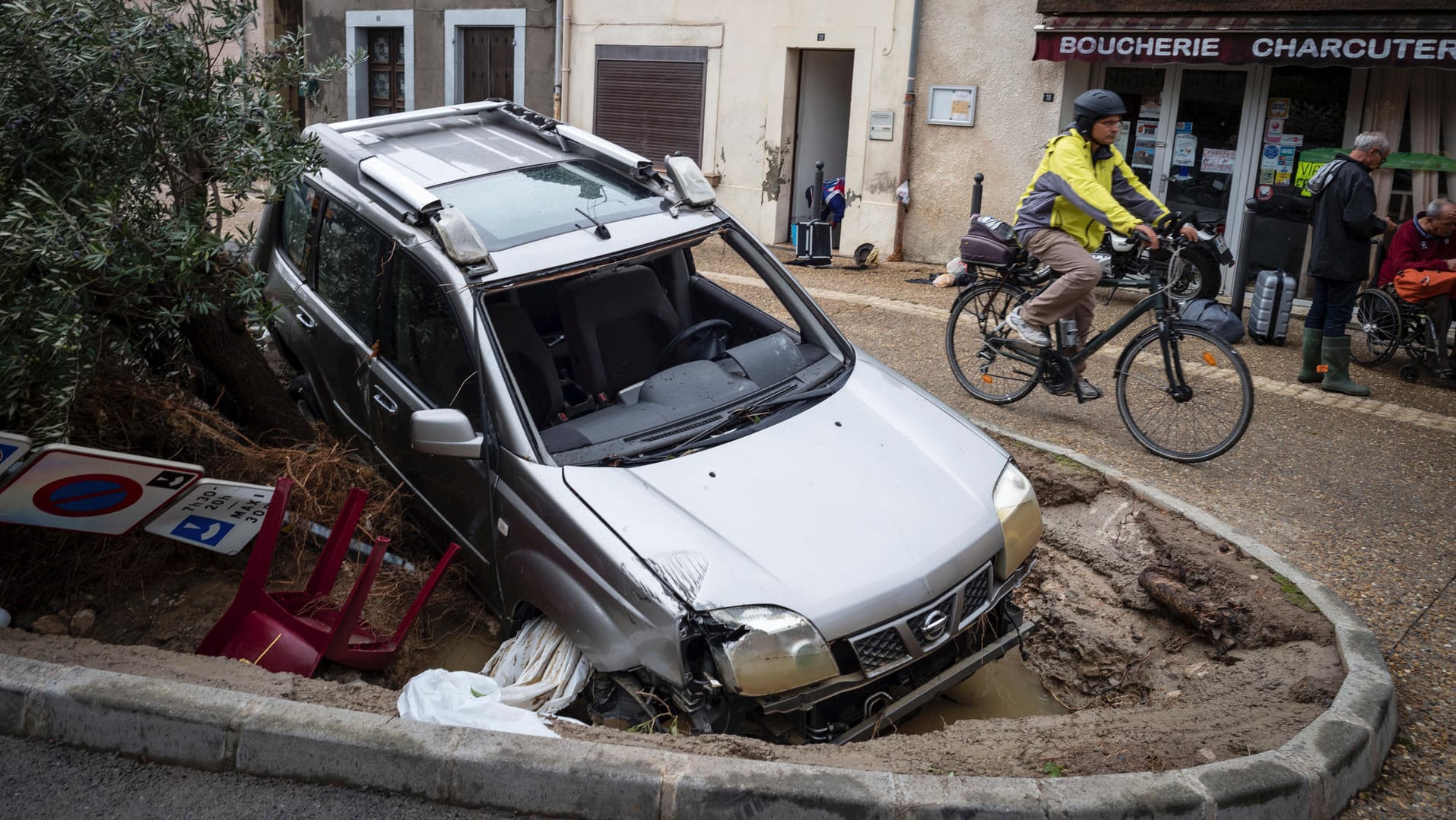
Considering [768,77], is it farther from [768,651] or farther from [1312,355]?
[768,651]

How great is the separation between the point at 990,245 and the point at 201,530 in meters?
5.09

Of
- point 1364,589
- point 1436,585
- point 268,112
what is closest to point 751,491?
point 268,112

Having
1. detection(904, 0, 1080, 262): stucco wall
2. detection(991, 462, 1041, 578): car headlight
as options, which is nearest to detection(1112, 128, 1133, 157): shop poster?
detection(904, 0, 1080, 262): stucco wall

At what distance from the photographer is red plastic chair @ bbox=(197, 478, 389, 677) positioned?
13.5 ft

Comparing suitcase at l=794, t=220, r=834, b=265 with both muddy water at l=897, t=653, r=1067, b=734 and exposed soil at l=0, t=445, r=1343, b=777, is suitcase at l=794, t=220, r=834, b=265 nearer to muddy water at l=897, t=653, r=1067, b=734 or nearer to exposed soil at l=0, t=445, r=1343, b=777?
exposed soil at l=0, t=445, r=1343, b=777

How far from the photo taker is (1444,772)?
3621 millimetres

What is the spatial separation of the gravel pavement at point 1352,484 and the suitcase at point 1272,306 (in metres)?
0.11

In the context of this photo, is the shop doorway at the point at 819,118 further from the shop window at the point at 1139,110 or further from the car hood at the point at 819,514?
the car hood at the point at 819,514

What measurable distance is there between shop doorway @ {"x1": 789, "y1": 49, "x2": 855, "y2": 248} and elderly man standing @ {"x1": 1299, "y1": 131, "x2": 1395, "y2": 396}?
677 cm

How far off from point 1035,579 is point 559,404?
→ 7.99 ft

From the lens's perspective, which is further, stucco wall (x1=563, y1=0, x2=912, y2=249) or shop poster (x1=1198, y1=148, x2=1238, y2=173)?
stucco wall (x1=563, y1=0, x2=912, y2=249)

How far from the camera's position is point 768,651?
347 cm

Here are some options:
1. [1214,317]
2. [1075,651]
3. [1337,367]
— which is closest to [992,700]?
[1075,651]

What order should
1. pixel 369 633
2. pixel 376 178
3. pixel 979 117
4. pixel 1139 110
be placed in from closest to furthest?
pixel 369 633
pixel 376 178
pixel 1139 110
pixel 979 117
